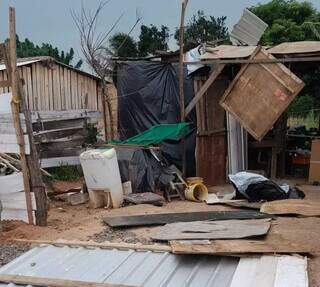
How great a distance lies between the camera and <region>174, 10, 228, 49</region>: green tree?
872 inches

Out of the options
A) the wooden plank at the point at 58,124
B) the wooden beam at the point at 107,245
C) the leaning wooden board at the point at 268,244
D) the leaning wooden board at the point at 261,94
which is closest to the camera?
the leaning wooden board at the point at 268,244

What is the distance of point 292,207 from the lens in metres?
7.57

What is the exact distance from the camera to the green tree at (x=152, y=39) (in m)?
20.3

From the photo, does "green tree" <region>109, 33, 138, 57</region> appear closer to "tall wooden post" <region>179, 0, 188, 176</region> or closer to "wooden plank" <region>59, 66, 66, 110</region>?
"wooden plank" <region>59, 66, 66, 110</region>

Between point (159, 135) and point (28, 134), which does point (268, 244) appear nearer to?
point (28, 134)

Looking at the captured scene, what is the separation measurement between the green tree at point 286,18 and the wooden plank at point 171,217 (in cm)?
1298

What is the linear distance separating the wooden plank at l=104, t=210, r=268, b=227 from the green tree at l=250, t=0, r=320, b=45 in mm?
12976

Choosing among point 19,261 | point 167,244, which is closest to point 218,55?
point 167,244

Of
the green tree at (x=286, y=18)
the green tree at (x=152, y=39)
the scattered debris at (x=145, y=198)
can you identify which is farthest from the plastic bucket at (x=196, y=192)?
the green tree at (x=152, y=39)

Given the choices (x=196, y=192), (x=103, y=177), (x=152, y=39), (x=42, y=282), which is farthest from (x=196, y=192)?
(x=152, y=39)

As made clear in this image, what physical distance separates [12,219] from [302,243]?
3.85 meters

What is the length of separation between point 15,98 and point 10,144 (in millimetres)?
668

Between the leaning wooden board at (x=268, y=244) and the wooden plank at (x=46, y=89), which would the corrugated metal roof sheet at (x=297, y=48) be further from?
the wooden plank at (x=46, y=89)

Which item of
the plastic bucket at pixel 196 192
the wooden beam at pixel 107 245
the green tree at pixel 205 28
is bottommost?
the plastic bucket at pixel 196 192
